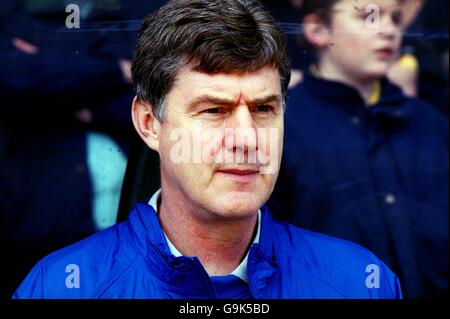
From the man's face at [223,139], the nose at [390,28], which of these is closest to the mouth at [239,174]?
the man's face at [223,139]

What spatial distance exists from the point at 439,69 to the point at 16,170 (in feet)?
4.37

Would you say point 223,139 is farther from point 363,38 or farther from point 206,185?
point 363,38

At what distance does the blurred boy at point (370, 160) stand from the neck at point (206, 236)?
2.60ft

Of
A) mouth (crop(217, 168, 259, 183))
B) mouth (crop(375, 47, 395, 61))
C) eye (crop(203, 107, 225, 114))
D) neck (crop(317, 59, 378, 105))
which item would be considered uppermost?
mouth (crop(375, 47, 395, 61))

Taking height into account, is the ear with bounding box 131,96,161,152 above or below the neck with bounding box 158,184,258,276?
above

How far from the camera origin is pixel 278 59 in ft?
5.57

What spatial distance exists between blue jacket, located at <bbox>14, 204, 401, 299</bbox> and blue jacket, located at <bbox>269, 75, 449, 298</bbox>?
2.14 ft

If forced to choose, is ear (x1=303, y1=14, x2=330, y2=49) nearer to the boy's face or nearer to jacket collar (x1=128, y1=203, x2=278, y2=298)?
the boy's face

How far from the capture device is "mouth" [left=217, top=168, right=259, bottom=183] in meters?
1.65

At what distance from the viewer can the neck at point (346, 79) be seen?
255cm

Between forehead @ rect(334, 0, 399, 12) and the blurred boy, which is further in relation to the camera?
the blurred boy

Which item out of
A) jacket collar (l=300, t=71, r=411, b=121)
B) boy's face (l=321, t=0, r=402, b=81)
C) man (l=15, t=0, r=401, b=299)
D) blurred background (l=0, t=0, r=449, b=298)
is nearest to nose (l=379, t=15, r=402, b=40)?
boy's face (l=321, t=0, r=402, b=81)
